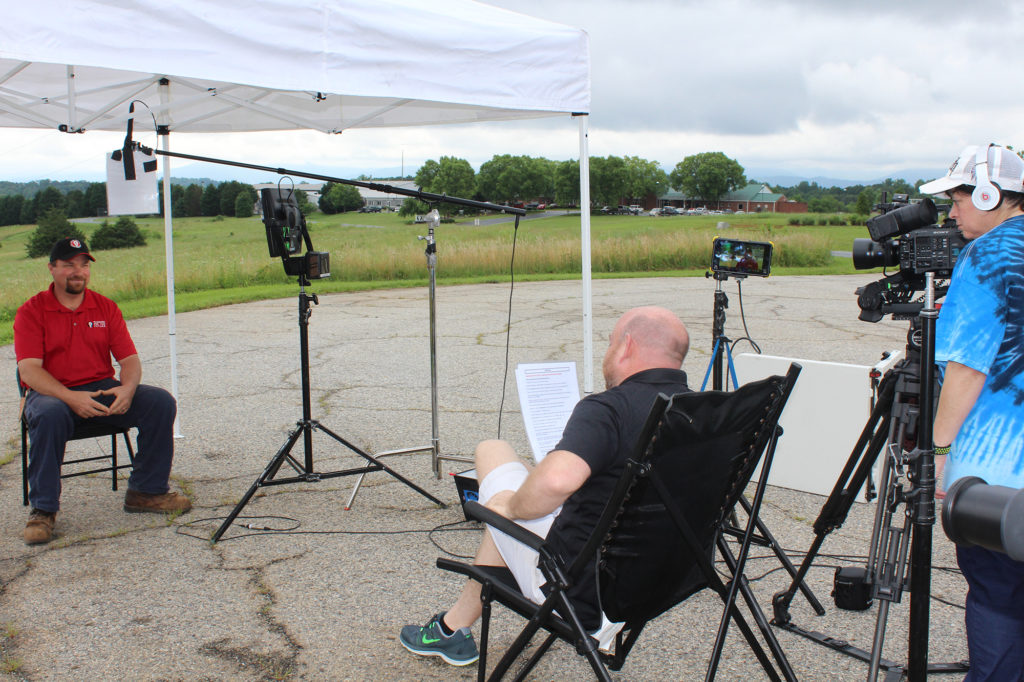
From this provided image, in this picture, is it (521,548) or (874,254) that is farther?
(874,254)

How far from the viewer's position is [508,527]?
2375 mm

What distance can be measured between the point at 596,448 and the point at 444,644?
1.11 meters

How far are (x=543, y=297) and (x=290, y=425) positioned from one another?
28.5ft

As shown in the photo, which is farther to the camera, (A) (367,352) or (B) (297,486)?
(A) (367,352)

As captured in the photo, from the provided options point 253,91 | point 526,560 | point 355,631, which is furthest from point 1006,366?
point 253,91

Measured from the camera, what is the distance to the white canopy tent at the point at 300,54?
326 cm

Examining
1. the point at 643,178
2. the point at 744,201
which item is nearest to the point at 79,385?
the point at 643,178

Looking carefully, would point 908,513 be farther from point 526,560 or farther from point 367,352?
point 367,352

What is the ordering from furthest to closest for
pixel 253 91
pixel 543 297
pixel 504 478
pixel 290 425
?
pixel 543 297 < pixel 290 425 < pixel 253 91 < pixel 504 478

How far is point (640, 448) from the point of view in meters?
2.05

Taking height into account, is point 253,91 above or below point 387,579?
above

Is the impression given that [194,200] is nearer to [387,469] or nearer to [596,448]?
[387,469]

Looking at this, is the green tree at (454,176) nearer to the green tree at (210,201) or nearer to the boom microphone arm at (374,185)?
Result: the green tree at (210,201)

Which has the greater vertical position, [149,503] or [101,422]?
A: [101,422]
